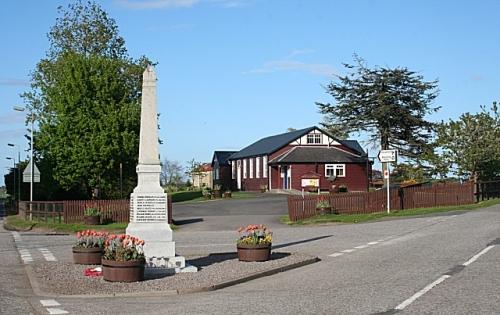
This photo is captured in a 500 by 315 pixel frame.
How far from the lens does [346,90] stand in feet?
222

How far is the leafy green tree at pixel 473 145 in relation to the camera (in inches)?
1852

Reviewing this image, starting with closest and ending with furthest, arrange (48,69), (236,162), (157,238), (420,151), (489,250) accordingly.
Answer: (157,238) → (489,250) → (48,69) → (420,151) → (236,162)

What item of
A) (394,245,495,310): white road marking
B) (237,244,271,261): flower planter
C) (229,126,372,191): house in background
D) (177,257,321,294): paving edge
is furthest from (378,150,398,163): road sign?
(229,126,372,191): house in background

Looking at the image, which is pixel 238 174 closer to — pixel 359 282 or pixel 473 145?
pixel 473 145

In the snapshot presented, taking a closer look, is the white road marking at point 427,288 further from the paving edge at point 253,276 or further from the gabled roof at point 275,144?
the gabled roof at point 275,144

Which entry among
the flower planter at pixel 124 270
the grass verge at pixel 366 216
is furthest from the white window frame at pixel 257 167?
the flower planter at pixel 124 270

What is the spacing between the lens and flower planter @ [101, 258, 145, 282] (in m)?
14.2

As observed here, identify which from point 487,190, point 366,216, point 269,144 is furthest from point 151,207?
point 269,144

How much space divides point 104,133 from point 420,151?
3186 cm

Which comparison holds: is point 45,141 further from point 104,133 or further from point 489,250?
point 489,250

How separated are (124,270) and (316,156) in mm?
56951

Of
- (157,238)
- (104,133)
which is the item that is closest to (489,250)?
(157,238)

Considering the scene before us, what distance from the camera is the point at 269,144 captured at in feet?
257

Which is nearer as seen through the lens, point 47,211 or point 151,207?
point 151,207
